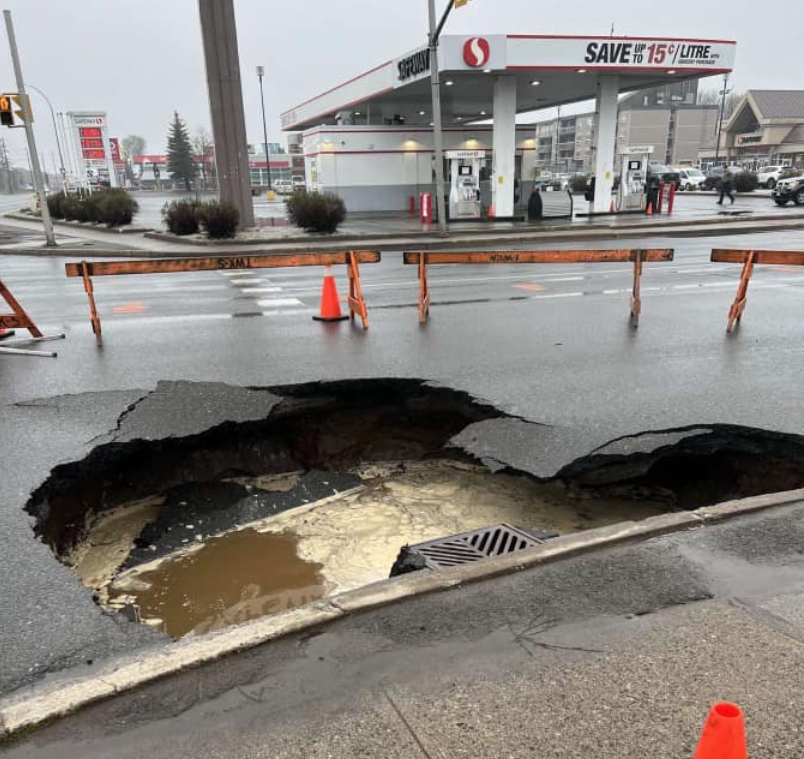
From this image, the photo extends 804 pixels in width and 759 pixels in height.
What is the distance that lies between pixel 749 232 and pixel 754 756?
23.1 metres

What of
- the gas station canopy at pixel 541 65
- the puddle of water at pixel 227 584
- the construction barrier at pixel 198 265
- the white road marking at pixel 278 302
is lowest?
the puddle of water at pixel 227 584

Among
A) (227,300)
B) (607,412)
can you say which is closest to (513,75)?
(227,300)

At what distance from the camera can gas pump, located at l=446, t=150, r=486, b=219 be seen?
990 inches

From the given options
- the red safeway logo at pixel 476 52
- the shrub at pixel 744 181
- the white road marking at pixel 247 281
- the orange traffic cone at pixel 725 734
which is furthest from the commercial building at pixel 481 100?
the orange traffic cone at pixel 725 734

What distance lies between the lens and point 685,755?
2.13 m

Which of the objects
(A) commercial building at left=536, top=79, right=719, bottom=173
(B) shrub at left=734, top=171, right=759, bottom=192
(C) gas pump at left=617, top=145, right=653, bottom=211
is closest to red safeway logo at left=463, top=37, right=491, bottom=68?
(C) gas pump at left=617, top=145, right=653, bottom=211

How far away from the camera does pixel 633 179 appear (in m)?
28.3

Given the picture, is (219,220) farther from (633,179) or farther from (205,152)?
(205,152)

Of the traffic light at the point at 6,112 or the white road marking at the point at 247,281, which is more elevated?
the traffic light at the point at 6,112

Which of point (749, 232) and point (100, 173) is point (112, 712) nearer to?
point (749, 232)

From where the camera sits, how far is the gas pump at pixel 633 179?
27.7 m

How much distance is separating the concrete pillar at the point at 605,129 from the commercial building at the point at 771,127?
A: 57894 mm

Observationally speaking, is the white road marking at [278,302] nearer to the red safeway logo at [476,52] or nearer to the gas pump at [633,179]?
the red safeway logo at [476,52]

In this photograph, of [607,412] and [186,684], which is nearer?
[186,684]
